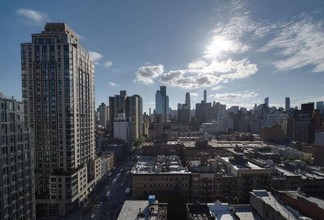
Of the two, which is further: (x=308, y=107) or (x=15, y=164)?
(x=308, y=107)

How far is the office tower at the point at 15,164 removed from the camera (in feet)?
114

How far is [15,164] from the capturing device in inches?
1458

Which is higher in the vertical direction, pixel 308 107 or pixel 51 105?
pixel 51 105

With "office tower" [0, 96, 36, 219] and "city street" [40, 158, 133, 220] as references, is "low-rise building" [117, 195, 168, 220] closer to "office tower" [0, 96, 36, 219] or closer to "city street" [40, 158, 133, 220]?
"office tower" [0, 96, 36, 219]

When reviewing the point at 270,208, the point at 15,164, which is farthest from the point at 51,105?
the point at 270,208

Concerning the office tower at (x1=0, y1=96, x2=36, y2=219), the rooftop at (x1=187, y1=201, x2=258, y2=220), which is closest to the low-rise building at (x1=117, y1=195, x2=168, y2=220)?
the rooftop at (x1=187, y1=201, x2=258, y2=220)

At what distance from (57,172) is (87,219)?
16.4 metres

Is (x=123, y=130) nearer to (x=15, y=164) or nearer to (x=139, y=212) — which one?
(x=139, y=212)

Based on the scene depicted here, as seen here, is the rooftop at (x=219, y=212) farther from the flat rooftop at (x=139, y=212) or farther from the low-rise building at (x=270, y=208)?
the flat rooftop at (x=139, y=212)

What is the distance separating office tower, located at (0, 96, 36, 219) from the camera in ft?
114

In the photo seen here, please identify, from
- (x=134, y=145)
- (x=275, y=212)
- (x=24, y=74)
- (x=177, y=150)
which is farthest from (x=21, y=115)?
(x=134, y=145)

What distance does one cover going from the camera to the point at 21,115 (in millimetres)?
39438

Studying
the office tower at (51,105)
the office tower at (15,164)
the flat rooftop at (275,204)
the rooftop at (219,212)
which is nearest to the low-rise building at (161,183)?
the rooftop at (219,212)

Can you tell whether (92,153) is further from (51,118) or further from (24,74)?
(24,74)
